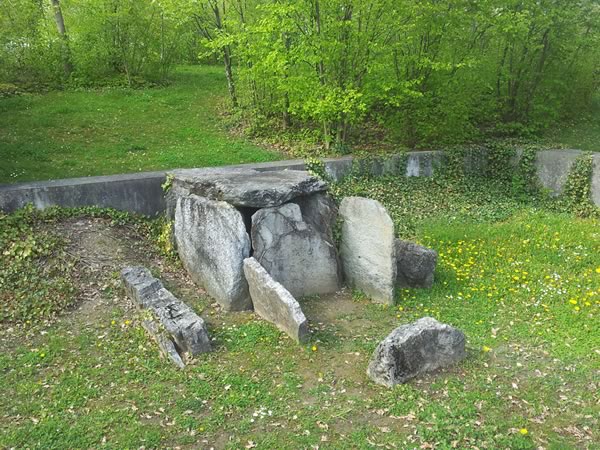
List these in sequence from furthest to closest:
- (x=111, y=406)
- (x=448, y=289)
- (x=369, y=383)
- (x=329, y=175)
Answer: (x=329, y=175) → (x=448, y=289) → (x=369, y=383) → (x=111, y=406)

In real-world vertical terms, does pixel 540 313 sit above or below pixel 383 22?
below

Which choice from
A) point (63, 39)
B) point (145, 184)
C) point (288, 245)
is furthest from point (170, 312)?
point (63, 39)

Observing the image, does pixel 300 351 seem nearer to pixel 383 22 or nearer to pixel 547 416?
pixel 547 416

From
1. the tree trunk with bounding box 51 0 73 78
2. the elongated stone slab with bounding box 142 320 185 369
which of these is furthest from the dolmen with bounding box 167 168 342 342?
the tree trunk with bounding box 51 0 73 78

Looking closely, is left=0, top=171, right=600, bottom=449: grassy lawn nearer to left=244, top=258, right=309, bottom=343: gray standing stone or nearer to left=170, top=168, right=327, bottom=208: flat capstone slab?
left=244, top=258, right=309, bottom=343: gray standing stone

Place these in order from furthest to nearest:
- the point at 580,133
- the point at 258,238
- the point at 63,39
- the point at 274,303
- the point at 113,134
Answer: the point at 63,39 < the point at 580,133 < the point at 113,134 < the point at 258,238 < the point at 274,303

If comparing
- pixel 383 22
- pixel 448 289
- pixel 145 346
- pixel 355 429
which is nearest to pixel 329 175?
pixel 383 22

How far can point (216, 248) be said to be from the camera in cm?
757

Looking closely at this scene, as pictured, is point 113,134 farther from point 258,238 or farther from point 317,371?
point 317,371

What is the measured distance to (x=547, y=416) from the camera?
16.5ft

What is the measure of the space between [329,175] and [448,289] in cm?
489

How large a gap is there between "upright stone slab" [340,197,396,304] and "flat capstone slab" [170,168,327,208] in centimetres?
73

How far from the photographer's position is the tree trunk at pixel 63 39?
55.7ft

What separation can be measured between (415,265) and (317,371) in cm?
264
